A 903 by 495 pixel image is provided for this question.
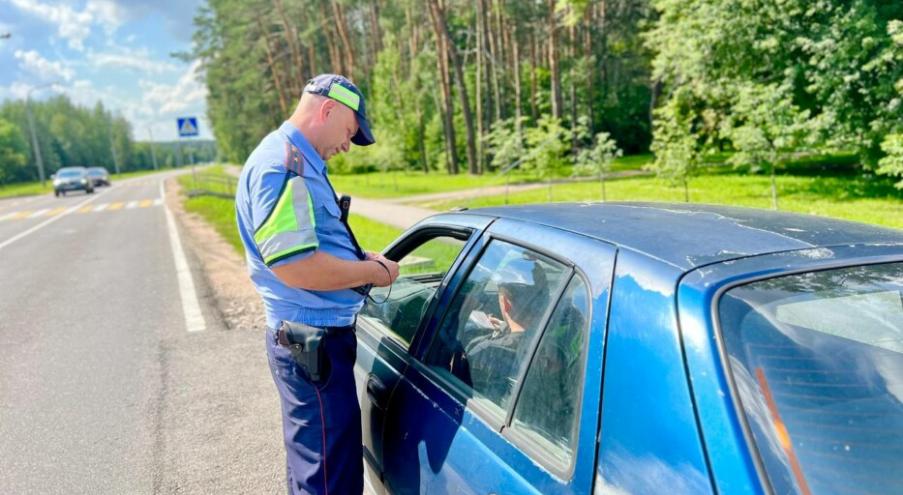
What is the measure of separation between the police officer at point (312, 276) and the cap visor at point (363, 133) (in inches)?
1.0

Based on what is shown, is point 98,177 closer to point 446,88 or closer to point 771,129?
point 446,88

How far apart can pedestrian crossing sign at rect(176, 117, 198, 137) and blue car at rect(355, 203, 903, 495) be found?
64.7ft

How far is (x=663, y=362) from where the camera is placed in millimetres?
1271

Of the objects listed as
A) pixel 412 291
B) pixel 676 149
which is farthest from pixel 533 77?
pixel 412 291

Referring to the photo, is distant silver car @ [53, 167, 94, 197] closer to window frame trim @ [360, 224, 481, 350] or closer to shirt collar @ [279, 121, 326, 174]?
window frame trim @ [360, 224, 481, 350]

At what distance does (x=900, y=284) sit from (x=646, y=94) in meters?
45.2

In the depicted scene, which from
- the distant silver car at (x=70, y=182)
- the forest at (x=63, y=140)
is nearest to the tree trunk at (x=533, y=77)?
the distant silver car at (x=70, y=182)

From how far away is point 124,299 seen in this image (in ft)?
24.8

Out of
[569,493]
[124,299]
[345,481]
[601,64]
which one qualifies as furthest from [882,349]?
[601,64]

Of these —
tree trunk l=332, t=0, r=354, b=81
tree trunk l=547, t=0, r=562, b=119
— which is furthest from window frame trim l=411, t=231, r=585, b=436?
tree trunk l=332, t=0, r=354, b=81

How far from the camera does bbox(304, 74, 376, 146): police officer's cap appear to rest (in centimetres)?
214

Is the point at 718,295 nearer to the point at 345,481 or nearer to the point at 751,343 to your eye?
the point at 751,343

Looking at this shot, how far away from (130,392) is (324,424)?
3.18 m

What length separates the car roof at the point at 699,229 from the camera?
1505 mm
